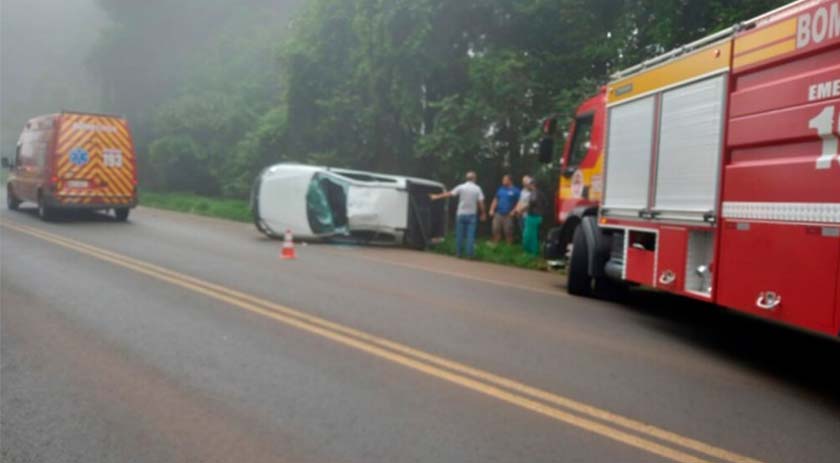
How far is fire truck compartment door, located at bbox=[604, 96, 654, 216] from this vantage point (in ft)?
26.0


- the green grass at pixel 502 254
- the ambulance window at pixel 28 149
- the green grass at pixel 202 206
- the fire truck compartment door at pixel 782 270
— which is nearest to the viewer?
the fire truck compartment door at pixel 782 270

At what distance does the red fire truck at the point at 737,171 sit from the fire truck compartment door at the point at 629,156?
0.02 meters

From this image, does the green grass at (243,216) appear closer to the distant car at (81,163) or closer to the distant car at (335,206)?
the distant car at (335,206)

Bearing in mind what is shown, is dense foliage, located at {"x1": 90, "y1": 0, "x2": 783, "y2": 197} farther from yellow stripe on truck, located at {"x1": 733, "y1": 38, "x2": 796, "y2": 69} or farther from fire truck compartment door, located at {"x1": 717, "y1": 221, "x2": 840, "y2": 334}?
fire truck compartment door, located at {"x1": 717, "y1": 221, "x2": 840, "y2": 334}

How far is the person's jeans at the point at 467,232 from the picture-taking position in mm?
14727

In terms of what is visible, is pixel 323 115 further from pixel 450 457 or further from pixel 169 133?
pixel 450 457

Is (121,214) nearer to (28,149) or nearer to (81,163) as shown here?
(81,163)

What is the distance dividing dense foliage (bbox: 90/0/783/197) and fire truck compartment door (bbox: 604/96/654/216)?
220 inches

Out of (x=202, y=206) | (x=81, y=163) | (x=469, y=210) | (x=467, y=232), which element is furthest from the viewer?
(x=202, y=206)

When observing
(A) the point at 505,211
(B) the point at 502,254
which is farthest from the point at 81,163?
(B) the point at 502,254

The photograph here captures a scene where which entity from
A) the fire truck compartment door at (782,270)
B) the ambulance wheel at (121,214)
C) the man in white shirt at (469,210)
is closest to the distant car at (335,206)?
the man in white shirt at (469,210)

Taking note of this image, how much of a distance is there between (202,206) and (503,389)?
2419 cm

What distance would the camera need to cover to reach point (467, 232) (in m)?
14.9

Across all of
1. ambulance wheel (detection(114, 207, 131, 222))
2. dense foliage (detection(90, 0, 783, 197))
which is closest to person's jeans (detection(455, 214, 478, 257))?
dense foliage (detection(90, 0, 783, 197))
